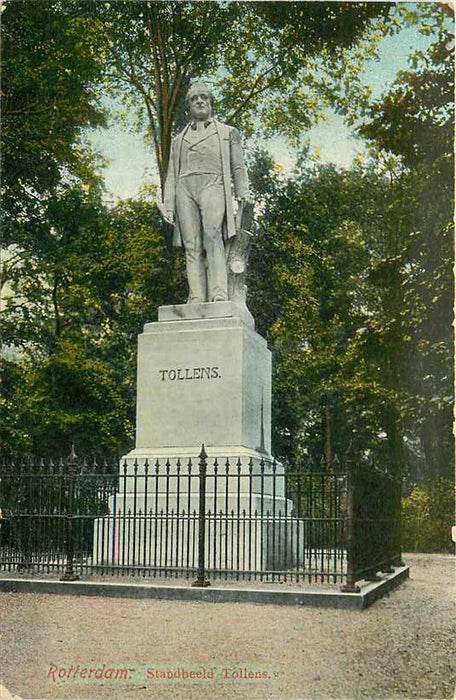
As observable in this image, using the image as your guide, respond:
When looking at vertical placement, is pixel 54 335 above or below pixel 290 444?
above

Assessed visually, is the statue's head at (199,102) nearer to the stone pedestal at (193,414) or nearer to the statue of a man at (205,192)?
the statue of a man at (205,192)

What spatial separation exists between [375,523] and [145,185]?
19796mm

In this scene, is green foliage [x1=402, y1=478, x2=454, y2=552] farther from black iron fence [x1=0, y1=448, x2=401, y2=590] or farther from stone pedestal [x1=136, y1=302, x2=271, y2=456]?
stone pedestal [x1=136, y1=302, x2=271, y2=456]

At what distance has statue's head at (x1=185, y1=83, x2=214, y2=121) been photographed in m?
13.2

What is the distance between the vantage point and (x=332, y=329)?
101 feet

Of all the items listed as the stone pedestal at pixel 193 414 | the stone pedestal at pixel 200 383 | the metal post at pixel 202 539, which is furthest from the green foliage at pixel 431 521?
the metal post at pixel 202 539

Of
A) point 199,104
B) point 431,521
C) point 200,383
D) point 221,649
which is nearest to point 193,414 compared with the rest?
point 200,383

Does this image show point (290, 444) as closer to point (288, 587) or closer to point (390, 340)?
point (390, 340)

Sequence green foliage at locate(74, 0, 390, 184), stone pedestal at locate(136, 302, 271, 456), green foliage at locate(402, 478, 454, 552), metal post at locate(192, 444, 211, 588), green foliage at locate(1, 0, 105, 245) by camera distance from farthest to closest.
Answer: green foliage at locate(74, 0, 390, 184) < green foliage at locate(1, 0, 105, 245) < green foliage at locate(402, 478, 454, 552) < stone pedestal at locate(136, 302, 271, 456) < metal post at locate(192, 444, 211, 588)

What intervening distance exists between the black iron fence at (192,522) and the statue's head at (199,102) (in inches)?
→ 203

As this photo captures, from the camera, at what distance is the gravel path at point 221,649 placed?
583 cm

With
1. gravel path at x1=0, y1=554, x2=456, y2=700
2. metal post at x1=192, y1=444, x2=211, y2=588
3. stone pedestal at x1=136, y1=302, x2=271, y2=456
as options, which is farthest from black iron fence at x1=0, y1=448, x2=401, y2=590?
gravel path at x1=0, y1=554, x2=456, y2=700

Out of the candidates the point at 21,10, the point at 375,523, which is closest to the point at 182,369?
the point at 375,523

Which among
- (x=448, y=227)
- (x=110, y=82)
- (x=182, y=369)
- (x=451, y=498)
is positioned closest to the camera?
(x=182, y=369)
